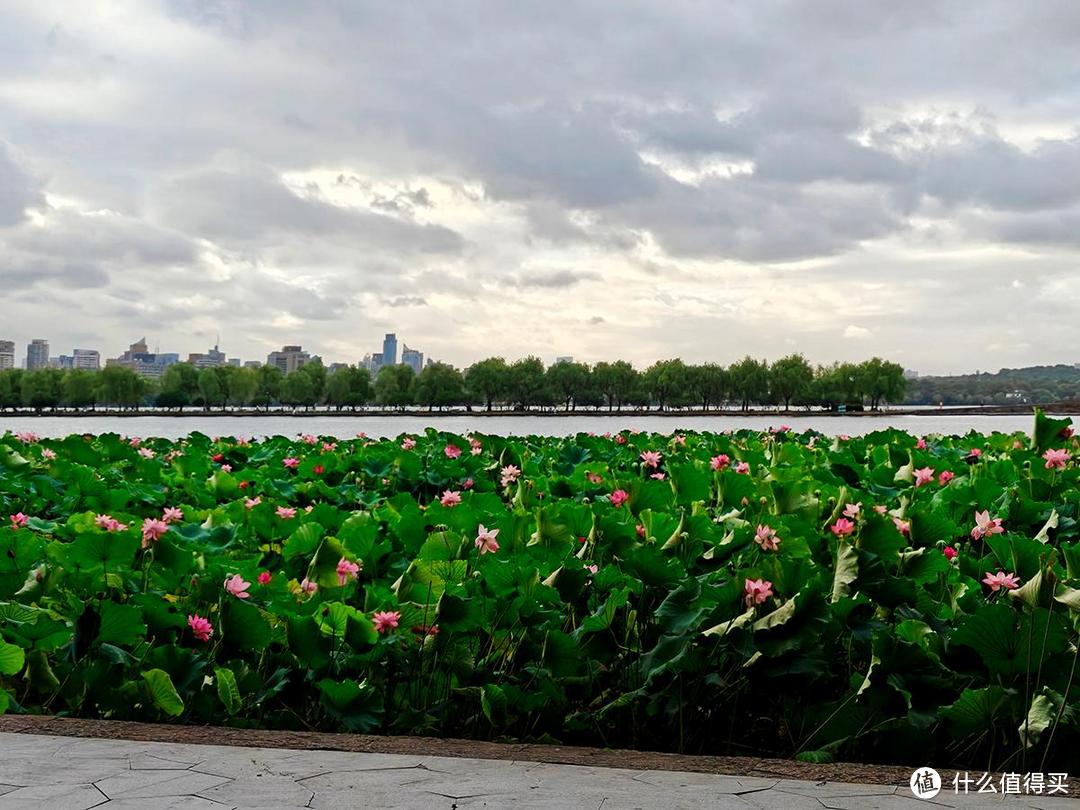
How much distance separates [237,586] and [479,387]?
5064 inches

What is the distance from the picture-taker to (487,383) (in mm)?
132375

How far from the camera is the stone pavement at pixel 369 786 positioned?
2.97 metres

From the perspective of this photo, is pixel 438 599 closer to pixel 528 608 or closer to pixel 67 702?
pixel 528 608

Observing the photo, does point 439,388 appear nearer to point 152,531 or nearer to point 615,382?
point 615,382

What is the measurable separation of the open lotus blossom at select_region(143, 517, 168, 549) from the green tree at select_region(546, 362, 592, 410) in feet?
432

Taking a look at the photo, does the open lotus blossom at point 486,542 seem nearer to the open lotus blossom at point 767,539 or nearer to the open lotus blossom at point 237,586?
the open lotus blossom at point 237,586

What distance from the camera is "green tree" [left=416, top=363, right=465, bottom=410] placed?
431 feet

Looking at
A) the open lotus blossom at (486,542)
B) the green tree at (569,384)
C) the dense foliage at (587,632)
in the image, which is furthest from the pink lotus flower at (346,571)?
the green tree at (569,384)

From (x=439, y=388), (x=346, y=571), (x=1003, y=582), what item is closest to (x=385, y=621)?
(x=346, y=571)

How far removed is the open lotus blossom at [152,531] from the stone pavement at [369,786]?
1110 mm

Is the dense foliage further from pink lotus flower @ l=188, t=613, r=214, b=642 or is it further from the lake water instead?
the lake water

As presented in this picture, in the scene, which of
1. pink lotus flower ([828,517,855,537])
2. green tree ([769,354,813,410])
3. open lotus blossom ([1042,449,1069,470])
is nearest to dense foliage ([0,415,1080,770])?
pink lotus flower ([828,517,855,537])

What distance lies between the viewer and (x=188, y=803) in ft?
9.75

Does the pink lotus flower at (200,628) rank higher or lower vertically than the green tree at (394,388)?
lower
